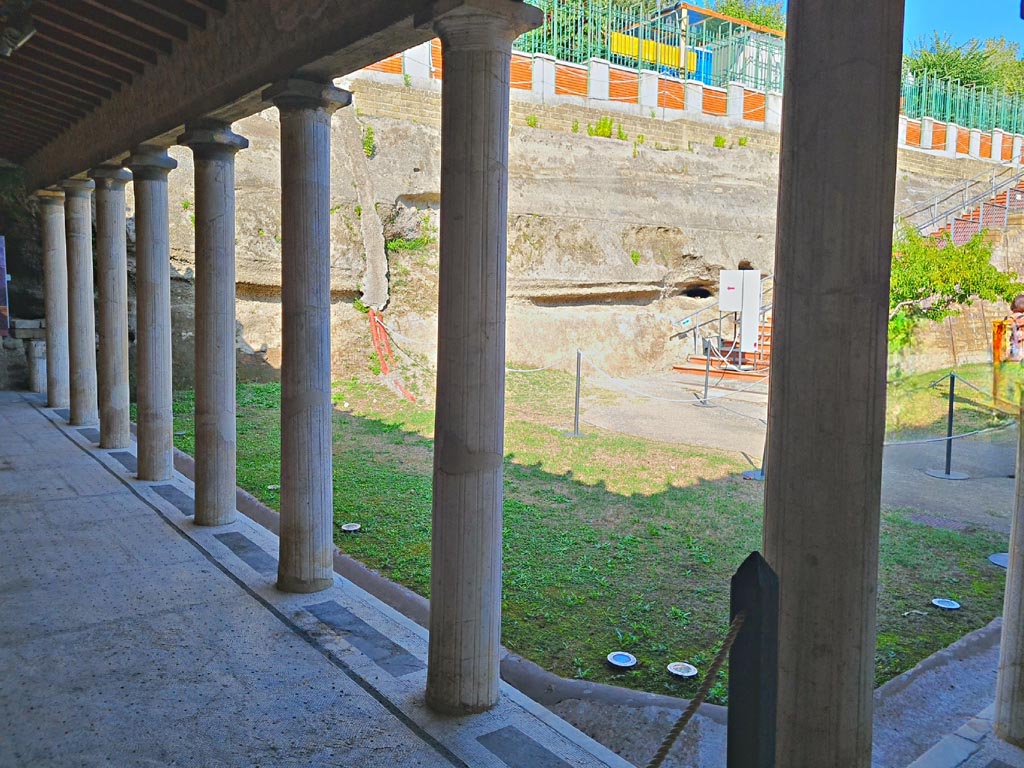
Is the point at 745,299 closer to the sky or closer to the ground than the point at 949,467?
closer to the sky

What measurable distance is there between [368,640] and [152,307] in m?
4.66

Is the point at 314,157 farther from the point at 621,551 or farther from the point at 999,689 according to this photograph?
the point at 999,689

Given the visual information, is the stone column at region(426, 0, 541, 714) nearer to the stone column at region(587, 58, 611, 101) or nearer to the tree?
the stone column at region(587, 58, 611, 101)

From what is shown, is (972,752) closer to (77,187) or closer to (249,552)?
(249,552)

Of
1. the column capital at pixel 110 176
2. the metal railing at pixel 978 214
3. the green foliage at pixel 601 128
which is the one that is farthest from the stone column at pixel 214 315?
the metal railing at pixel 978 214

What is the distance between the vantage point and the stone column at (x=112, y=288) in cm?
892

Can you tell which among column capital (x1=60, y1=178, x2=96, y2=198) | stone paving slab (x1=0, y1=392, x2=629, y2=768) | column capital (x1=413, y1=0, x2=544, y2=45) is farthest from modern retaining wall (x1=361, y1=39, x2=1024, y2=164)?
column capital (x1=413, y1=0, x2=544, y2=45)

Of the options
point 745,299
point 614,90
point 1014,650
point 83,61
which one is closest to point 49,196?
point 83,61

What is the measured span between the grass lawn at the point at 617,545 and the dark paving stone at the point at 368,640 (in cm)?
87

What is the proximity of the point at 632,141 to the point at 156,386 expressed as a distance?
1627cm

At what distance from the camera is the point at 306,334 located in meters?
5.25

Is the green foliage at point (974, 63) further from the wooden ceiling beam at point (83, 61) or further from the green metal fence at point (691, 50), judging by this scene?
the wooden ceiling beam at point (83, 61)

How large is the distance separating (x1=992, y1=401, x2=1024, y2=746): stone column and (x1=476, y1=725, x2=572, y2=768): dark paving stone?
2170mm

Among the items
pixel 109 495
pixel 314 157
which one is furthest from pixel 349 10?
pixel 109 495
